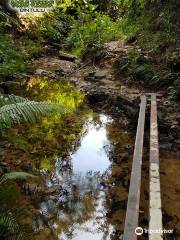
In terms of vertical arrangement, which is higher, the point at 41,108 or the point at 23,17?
the point at 23,17

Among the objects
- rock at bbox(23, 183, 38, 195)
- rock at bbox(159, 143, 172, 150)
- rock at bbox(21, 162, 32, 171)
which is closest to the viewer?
rock at bbox(23, 183, 38, 195)

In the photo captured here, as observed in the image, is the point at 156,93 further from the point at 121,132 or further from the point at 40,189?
the point at 40,189

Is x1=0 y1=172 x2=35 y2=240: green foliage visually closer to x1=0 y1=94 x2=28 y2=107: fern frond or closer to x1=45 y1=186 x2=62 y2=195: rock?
x1=0 y1=94 x2=28 y2=107: fern frond

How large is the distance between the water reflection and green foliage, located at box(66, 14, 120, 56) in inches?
295

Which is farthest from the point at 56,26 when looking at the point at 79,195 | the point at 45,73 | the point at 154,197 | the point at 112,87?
the point at 154,197

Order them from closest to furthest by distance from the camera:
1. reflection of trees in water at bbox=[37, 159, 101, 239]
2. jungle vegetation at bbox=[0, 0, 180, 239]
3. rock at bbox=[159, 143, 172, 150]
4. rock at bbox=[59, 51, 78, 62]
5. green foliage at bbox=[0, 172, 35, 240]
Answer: green foliage at bbox=[0, 172, 35, 240] → jungle vegetation at bbox=[0, 0, 180, 239] → reflection of trees in water at bbox=[37, 159, 101, 239] → rock at bbox=[159, 143, 172, 150] → rock at bbox=[59, 51, 78, 62]

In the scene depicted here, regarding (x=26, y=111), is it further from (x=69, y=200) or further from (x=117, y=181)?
(x=117, y=181)

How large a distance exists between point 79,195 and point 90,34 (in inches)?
414

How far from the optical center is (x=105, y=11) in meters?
18.8

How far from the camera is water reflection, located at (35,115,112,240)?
357 centimetres

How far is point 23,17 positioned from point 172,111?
10.3 metres

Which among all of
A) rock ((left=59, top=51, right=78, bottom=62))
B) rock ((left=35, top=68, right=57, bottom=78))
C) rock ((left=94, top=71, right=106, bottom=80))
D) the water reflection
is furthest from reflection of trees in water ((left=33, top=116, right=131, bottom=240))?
rock ((left=59, top=51, right=78, bottom=62))

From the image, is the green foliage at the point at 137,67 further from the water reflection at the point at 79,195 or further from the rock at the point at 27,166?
the rock at the point at 27,166

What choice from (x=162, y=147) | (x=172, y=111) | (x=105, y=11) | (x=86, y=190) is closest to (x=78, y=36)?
(x=105, y=11)
